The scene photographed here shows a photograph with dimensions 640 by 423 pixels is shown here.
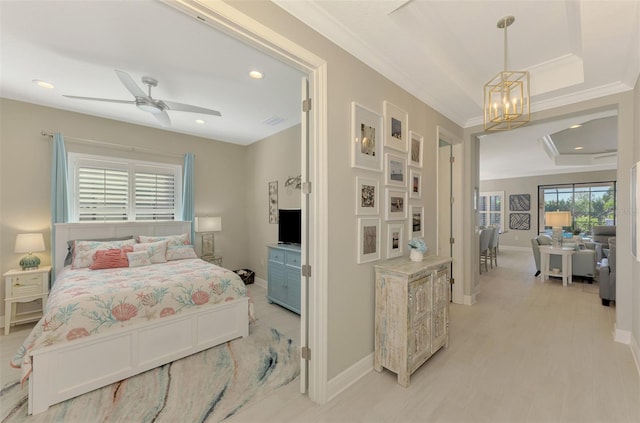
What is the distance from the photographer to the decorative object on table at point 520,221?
9234 mm

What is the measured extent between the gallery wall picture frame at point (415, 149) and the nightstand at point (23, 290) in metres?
4.57

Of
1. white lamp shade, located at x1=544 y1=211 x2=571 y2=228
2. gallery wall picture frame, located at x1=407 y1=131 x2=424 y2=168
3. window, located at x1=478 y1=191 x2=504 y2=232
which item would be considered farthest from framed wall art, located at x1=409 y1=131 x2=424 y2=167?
window, located at x1=478 y1=191 x2=504 y2=232

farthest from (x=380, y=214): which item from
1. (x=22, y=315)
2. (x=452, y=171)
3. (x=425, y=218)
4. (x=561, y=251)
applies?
(x=561, y=251)

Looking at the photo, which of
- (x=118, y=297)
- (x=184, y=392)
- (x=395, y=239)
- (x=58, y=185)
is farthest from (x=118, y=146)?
(x=395, y=239)

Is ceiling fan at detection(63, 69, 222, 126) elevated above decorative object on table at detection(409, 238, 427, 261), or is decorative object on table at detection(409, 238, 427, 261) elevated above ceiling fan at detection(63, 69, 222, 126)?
ceiling fan at detection(63, 69, 222, 126)

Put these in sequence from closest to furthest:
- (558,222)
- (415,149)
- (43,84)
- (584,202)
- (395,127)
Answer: (395,127) < (415,149) < (43,84) < (558,222) < (584,202)

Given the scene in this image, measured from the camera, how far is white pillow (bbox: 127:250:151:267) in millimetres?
3321

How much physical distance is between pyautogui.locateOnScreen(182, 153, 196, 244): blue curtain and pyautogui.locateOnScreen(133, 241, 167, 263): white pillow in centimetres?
93

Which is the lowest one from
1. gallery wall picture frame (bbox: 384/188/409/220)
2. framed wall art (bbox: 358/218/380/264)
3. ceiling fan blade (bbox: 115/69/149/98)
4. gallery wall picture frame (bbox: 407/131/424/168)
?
framed wall art (bbox: 358/218/380/264)

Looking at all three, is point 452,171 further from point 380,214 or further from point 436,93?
point 380,214

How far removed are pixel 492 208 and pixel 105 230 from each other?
1172cm

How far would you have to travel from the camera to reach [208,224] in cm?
472

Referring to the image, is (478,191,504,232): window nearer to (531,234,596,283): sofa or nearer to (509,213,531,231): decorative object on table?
(509,213,531,231): decorative object on table

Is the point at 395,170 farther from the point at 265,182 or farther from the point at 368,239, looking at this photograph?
the point at 265,182
